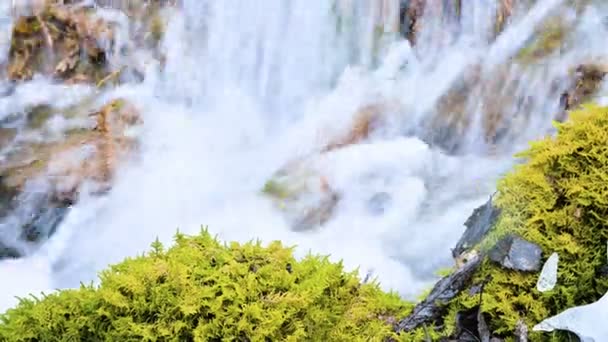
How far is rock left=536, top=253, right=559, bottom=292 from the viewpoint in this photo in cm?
231

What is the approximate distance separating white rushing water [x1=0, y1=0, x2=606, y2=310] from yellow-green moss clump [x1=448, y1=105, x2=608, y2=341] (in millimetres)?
2382

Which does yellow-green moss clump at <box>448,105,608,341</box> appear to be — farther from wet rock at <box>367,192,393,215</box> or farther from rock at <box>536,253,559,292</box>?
wet rock at <box>367,192,393,215</box>

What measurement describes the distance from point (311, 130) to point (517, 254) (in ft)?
A: 16.5

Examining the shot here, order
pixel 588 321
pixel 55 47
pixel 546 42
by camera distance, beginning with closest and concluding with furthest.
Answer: pixel 588 321, pixel 546 42, pixel 55 47

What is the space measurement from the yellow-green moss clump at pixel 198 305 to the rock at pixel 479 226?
1.54 ft

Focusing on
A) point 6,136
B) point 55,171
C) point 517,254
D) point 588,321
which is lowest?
point 588,321

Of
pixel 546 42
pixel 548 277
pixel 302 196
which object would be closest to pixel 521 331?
pixel 548 277

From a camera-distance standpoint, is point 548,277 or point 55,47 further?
A: point 55,47

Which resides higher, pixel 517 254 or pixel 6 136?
pixel 6 136

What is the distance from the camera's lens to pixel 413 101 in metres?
7.23

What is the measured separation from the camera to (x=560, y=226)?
8.07ft

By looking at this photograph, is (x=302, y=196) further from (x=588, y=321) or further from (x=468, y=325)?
(x=588, y=321)

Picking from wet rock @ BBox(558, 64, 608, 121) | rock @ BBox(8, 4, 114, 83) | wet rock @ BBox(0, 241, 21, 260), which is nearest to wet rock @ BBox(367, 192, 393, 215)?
wet rock @ BBox(558, 64, 608, 121)

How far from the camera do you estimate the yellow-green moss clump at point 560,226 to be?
2.40 metres
